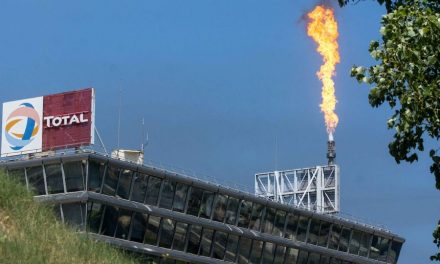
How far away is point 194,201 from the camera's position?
10325cm

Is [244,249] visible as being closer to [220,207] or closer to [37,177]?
[220,207]

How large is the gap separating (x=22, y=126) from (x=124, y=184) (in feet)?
37.4

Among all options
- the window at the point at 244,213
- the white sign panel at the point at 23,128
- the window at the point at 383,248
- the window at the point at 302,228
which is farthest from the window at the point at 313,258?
the white sign panel at the point at 23,128

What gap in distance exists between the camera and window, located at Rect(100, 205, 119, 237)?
94.1 metres

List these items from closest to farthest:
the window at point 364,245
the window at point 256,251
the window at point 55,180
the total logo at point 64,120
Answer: the total logo at point 64,120 → the window at point 55,180 → the window at point 256,251 → the window at point 364,245

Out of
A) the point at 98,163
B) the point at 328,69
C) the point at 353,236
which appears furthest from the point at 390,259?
the point at 98,163

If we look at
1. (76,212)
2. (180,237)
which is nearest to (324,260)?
(180,237)

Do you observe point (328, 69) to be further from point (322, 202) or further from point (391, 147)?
point (391, 147)

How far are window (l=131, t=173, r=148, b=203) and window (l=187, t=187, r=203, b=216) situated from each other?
6.02 metres

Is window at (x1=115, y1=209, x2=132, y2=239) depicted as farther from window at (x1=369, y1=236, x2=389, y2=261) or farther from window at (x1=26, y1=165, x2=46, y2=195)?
window at (x1=369, y1=236, x2=389, y2=261)

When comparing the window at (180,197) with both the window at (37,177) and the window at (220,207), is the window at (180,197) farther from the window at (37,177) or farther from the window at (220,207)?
the window at (37,177)

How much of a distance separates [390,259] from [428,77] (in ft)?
336

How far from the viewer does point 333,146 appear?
461ft

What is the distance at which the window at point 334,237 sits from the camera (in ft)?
396
